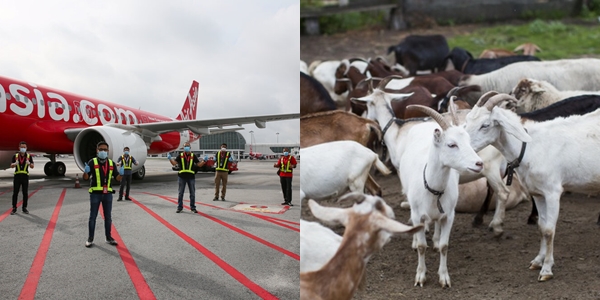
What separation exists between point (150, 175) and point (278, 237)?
0.79 m

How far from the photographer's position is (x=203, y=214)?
115 inches

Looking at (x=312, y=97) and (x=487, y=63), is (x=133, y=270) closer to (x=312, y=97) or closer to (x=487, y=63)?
(x=312, y=97)

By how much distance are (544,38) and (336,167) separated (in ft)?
22.3

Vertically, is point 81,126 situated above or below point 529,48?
below

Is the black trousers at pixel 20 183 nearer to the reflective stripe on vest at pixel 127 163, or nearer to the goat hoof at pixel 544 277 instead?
the reflective stripe on vest at pixel 127 163

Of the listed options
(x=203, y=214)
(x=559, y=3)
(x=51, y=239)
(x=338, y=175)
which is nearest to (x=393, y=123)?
(x=338, y=175)

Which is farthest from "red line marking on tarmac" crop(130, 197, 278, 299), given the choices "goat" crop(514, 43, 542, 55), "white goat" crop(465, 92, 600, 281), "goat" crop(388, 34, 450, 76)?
"goat" crop(388, 34, 450, 76)

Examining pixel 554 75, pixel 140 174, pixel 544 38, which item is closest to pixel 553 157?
pixel 140 174

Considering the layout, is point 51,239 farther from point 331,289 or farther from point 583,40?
point 583,40

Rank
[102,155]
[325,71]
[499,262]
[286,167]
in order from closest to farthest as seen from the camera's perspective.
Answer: [499,262], [102,155], [286,167], [325,71]

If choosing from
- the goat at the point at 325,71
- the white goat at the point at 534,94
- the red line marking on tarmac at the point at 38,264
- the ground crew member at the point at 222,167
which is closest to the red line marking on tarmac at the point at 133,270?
the red line marking on tarmac at the point at 38,264

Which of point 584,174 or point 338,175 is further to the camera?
point 338,175

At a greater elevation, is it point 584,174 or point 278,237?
point 584,174

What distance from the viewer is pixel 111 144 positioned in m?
2.68
